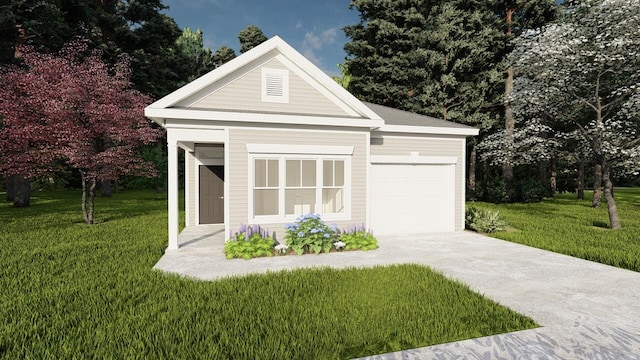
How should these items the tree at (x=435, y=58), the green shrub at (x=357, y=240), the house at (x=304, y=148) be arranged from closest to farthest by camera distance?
the house at (x=304, y=148) < the green shrub at (x=357, y=240) < the tree at (x=435, y=58)

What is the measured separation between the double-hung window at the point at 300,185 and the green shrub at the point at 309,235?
1.67ft

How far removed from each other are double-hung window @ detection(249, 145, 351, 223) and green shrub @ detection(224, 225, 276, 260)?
435mm

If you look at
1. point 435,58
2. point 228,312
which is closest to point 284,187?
point 228,312

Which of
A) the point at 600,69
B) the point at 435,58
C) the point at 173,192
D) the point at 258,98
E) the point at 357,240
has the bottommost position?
the point at 357,240

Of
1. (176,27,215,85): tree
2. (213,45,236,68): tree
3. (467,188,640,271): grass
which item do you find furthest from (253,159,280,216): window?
(213,45,236,68): tree

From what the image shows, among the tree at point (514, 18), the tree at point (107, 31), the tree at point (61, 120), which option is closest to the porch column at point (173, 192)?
the tree at point (61, 120)

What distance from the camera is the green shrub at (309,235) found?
24.1ft

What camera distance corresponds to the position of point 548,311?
426cm

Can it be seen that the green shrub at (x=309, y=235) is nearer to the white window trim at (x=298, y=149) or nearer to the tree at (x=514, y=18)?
the white window trim at (x=298, y=149)

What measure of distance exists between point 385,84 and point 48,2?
20.1 m

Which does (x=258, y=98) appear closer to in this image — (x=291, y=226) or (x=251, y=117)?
(x=251, y=117)

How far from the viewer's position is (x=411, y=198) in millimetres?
9875

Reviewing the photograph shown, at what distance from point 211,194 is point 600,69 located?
46.1ft

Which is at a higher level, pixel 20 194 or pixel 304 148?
pixel 304 148
